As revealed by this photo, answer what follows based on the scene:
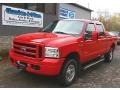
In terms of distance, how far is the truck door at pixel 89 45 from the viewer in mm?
7207

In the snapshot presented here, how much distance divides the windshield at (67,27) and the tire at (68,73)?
107 centimetres

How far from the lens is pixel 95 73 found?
26.1ft

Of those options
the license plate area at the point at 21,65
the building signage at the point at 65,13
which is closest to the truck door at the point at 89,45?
the license plate area at the point at 21,65

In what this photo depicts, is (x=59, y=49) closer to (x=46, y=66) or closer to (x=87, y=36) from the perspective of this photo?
(x=46, y=66)

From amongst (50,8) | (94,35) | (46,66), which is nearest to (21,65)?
(46,66)

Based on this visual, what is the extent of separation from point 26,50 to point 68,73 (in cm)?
133

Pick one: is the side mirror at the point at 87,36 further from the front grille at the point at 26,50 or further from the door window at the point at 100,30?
the front grille at the point at 26,50

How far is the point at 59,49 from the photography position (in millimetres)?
5828

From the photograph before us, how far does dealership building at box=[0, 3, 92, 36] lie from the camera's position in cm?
1100

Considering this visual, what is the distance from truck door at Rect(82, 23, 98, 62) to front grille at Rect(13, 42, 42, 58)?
1.78m

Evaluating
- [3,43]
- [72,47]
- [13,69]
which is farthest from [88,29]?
[3,43]

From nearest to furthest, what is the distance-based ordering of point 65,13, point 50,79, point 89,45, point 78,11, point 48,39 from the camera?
point 48,39 → point 50,79 → point 89,45 → point 65,13 → point 78,11

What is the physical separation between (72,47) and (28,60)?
4.20ft

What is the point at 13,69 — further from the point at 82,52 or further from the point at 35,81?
the point at 82,52
